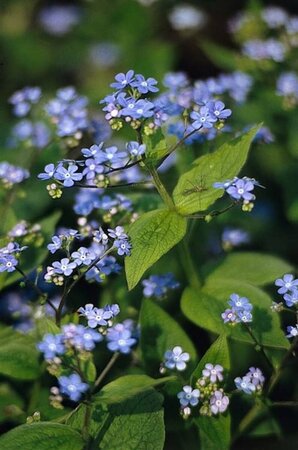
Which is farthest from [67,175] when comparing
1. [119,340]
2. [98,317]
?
[119,340]

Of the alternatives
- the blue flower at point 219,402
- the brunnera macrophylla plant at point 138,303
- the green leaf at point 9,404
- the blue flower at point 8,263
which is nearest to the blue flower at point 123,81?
the brunnera macrophylla plant at point 138,303

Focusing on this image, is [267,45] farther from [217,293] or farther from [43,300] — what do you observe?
[43,300]

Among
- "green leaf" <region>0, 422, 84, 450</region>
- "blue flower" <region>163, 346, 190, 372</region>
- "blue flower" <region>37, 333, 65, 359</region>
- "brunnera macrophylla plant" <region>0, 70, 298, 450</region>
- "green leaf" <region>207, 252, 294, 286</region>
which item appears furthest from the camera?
"green leaf" <region>207, 252, 294, 286</region>

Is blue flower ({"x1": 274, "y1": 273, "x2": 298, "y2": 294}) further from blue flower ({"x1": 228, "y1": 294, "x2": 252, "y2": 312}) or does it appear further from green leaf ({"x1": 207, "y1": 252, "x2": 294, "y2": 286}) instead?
green leaf ({"x1": 207, "y1": 252, "x2": 294, "y2": 286})

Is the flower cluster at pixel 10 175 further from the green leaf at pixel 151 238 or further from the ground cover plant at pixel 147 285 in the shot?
the green leaf at pixel 151 238

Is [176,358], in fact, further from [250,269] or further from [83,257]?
[250,269]

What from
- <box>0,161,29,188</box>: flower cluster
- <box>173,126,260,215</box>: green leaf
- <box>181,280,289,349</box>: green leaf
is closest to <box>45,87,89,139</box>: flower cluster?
<box>0,161,29,188</box>: flower cluster

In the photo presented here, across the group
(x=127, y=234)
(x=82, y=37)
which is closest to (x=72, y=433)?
(x=127, y=234)
